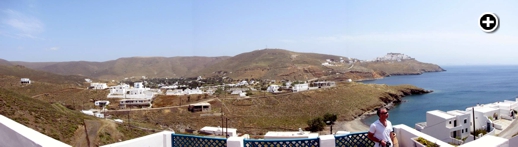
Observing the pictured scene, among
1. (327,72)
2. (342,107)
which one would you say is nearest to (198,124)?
(342,107)

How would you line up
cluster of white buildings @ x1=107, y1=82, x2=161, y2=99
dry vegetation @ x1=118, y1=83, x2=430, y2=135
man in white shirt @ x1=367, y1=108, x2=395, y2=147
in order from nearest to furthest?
1. man in white shirt @ x1=367, y1=108, x2=395, y2=147
2. dry vegetation @ x1=118, y1=83, x2=430, y2=135
3. cluster of white buildings @ x1=107, y1=82, x2=161, y2=99

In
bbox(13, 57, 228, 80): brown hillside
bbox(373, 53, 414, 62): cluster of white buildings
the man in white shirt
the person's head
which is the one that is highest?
bbox(373, 53, 414, 62): cluster of white buildings

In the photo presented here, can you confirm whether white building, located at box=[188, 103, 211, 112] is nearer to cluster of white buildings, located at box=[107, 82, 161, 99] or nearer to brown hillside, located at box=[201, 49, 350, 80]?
cluster of white buildings, located at box=[107, 82, 161, 99]

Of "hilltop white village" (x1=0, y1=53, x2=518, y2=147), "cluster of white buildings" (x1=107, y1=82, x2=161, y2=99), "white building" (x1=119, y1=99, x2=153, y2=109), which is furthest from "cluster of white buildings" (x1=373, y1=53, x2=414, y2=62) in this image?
"white building" (x1=119, y1=99, x2=153, y2=109)

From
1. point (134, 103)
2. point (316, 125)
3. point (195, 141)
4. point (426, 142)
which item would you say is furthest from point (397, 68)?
point (195, 141)

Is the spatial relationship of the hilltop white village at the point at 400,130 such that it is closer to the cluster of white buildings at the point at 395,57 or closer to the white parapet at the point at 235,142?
the white parapet at the point at 235,142

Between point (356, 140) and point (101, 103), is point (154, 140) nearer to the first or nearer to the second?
point (356, 140)

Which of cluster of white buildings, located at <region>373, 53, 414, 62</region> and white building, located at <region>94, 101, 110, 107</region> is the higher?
cluster of white buildings, located at <region>373, 53, 414, 62</region>

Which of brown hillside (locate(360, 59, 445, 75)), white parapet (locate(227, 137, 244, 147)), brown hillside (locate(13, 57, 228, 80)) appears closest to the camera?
white parapet (locate(227, 137, 244, 147))
